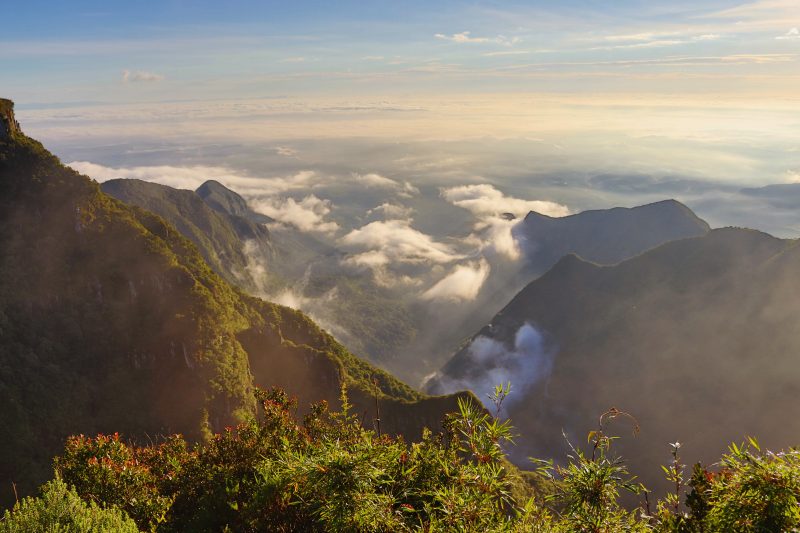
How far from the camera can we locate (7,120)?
11844cm

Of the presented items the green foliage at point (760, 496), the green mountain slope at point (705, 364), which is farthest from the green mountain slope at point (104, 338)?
the green foliage at point (760, 496)

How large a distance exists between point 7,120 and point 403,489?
498 ft

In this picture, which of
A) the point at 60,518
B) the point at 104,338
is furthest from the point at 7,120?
the point at 60,518

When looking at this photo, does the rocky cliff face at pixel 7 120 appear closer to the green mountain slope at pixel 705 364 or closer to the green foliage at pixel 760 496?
the green foliage at pixel 760 496

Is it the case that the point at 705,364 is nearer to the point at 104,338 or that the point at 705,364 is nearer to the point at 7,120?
the point at 104,338

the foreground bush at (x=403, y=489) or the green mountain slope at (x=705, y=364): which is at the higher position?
the foreground bush at (x=403, y=489)

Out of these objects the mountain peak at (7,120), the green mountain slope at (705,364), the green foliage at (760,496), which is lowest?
the green mountain slope at (705,364)

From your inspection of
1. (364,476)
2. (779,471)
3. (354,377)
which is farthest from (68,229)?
(779,471)

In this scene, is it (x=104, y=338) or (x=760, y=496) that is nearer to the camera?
(x=760, y=496)

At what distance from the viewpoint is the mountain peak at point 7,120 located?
4643 inches

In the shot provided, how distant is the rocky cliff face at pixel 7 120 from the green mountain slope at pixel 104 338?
8.31ft

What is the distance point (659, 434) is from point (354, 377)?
4108 inches

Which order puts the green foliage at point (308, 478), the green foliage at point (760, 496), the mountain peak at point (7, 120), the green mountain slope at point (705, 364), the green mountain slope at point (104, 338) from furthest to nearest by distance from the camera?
the green mountain slope at point (705, 364) → the mountain peak at point (7, 120) → the green mountain slope at point (104, 338) → the green foliage at point (308, 478) → the green foliage at point (760, 496)

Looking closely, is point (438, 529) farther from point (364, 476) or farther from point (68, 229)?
point (68, 229)
